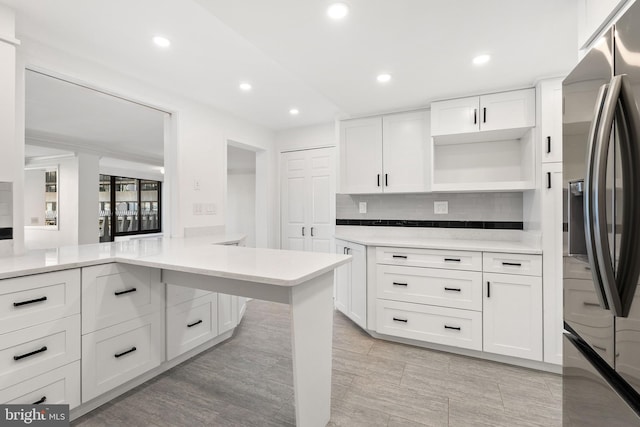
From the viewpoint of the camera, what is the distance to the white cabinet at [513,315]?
2297 mm

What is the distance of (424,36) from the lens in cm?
187

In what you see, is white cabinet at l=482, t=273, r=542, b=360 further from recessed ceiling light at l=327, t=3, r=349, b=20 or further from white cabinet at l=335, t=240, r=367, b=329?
recessed ceiling light at l=327, t=3, r=349, b=20

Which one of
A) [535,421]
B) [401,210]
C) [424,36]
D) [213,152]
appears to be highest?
[424,36]

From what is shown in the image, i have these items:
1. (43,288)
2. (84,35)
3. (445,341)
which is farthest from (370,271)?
(84,35)

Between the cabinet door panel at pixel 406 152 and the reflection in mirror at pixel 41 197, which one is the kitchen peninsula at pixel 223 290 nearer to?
the cabinet door panel at pixel 406 152

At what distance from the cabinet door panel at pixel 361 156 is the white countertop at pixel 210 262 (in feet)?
5.63

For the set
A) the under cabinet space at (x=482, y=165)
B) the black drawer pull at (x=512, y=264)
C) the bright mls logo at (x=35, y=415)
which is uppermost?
the under cabinet space at (x=482, y=165)

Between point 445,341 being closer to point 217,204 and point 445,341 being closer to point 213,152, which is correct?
point 217,204

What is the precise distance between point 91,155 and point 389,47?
6.07 meters

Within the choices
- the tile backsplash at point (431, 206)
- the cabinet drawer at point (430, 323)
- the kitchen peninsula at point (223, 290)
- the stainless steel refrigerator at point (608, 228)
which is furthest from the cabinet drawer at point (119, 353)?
the tile backsplash at point (431, 206)

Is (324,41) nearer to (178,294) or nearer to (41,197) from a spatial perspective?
(178,294)

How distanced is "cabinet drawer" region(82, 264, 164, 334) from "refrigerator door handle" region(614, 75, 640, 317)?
2.35m

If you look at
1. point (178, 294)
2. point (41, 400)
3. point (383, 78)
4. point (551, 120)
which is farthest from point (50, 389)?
point (551, 120)

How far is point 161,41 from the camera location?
6.90 ft
